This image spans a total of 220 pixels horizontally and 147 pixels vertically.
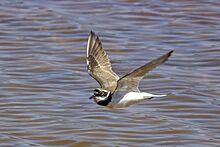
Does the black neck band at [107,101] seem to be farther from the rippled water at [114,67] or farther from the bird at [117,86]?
the rippled water at [114,67]

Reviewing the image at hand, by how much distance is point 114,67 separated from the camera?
10.8 m

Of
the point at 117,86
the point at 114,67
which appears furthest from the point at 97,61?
the point at 114,67

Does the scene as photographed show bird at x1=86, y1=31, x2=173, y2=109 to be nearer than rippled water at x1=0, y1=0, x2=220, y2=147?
Yes

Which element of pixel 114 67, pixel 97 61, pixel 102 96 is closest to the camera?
pixel 102 96

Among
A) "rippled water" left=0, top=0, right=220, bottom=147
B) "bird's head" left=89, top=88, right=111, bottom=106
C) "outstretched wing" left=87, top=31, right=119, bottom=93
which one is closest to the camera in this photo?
"bird's head" left=89, top=88, right=111, bottom=106

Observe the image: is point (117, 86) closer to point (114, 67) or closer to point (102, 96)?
point (102, 96)

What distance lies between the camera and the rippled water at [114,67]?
8641mm

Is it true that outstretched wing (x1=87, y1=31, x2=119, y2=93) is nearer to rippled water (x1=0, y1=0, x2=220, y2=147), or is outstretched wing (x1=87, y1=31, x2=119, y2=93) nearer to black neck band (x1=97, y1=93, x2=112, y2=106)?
black neck band (x1=97, y1=93, x2=112, y2=106)

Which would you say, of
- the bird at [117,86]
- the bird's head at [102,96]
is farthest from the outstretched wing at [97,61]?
the bird's head at [102,96]

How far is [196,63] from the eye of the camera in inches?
436

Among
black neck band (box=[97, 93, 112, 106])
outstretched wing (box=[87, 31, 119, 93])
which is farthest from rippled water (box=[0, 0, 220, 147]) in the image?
black neck band (box=[97, 93, 112, 106])

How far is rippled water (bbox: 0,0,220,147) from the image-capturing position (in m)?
8.64

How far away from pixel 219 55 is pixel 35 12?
3.55 metres

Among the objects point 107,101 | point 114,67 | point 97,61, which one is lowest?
point 114,67
